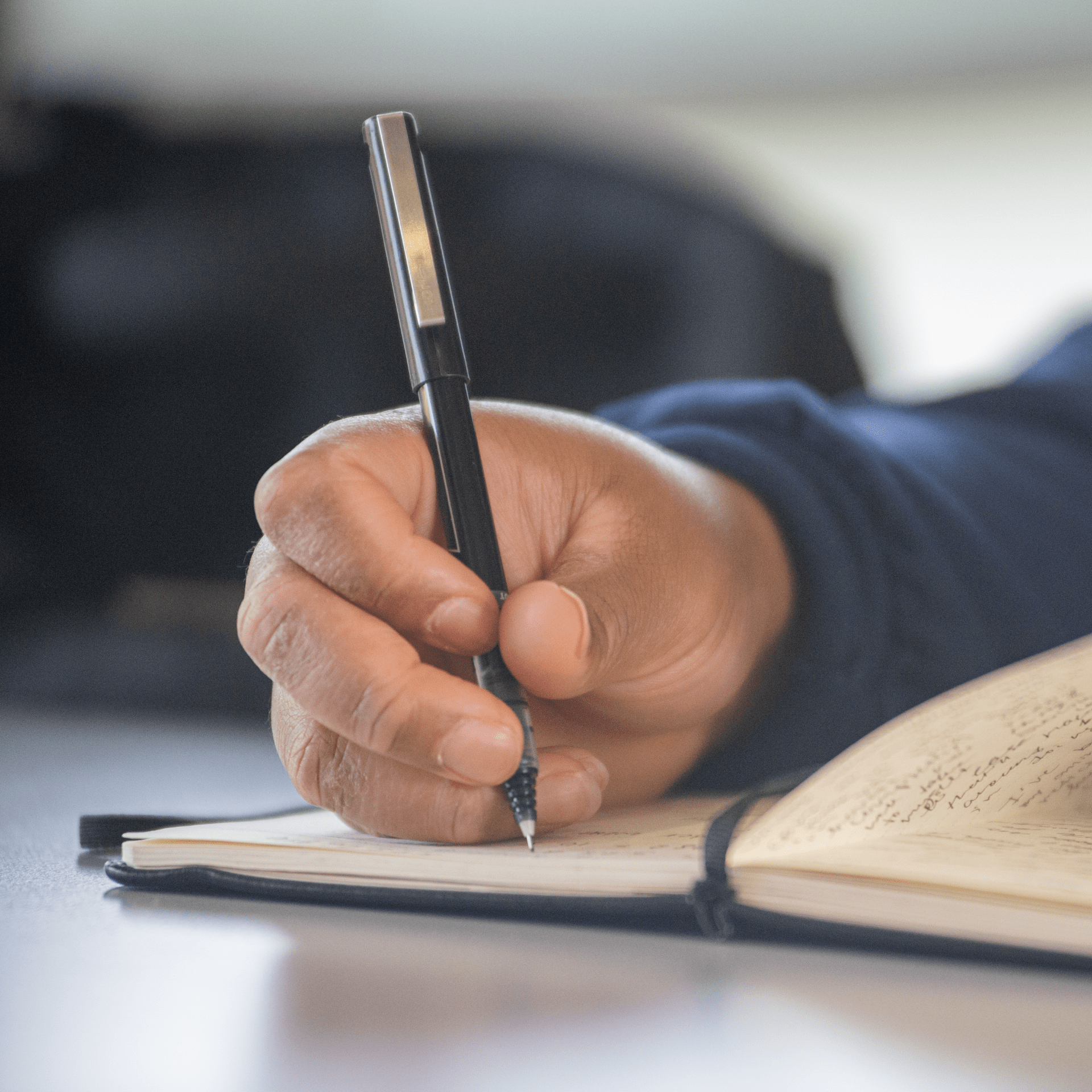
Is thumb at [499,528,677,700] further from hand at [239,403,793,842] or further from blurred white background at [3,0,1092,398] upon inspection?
blurred white background at [3,0,1092,398]

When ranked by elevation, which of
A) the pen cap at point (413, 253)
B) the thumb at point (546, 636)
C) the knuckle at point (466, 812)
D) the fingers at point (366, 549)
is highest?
the pen cap at point (413, 253)

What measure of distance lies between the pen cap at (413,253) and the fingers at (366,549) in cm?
5

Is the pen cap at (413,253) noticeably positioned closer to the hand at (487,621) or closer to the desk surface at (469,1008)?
the hand at (487,621)

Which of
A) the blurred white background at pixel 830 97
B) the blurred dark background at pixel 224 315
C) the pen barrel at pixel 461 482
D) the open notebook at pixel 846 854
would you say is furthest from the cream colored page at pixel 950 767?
the blurred white background at pixel 830 97

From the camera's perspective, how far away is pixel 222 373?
1085 millimetres

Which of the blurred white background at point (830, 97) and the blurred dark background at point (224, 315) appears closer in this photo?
the blurred dark background at point (224, 315)

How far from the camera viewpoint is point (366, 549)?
285mm

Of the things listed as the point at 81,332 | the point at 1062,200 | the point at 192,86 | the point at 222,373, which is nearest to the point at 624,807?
the point at 222,373

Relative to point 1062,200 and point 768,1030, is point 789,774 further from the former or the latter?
point 1062,200

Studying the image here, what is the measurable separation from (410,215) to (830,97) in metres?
1.39

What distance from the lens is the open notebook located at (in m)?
0.22

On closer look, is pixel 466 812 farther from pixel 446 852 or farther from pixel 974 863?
pixel 974 863

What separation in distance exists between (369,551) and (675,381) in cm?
103

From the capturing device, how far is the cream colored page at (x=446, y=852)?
0.81 feet
